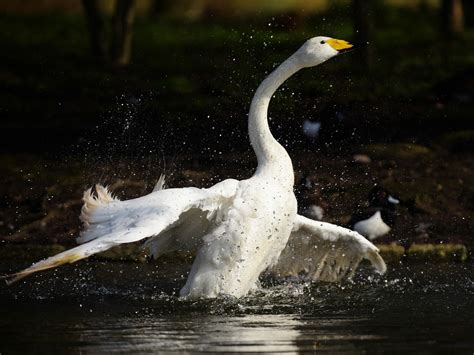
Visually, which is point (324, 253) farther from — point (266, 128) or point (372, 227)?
point (372, 227)

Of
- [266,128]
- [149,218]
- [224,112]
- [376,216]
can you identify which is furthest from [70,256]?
[224,112]

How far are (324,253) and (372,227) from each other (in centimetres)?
179

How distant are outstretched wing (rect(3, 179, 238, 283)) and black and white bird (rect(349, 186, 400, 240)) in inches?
111

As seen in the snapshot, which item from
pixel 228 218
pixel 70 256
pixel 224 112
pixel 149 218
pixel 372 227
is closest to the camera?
pixel 70 256

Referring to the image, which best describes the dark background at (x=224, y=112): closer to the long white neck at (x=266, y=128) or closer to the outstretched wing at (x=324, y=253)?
the outstretched wing at (x=324, y=253)

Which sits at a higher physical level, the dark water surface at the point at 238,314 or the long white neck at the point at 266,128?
the long white neck at the point at 266,128

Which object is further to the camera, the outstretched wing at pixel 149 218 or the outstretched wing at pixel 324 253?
the outstretched wing at pixel 324 253

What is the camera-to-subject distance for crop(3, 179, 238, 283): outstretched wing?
310 inches

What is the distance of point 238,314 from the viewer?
8273mm

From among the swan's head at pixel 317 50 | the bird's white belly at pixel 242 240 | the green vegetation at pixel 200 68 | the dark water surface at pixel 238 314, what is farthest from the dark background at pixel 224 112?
the bird's white belly at pixel 242 240

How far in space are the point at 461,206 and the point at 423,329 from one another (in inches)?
183

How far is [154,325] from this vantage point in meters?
7.89

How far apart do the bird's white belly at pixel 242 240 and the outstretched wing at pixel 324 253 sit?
62cm

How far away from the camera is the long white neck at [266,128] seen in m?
8.85
